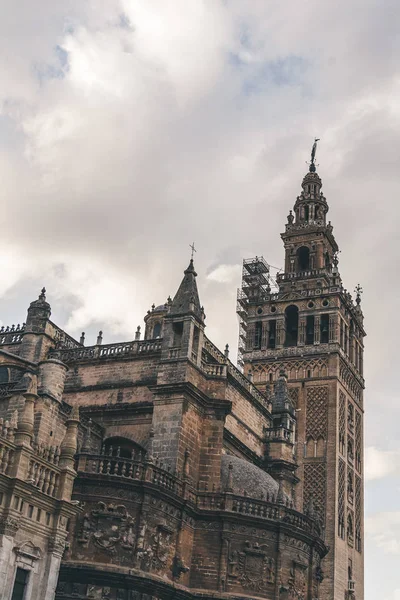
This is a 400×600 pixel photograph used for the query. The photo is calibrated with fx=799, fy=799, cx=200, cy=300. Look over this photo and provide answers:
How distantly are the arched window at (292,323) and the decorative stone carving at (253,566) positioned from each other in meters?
24.7

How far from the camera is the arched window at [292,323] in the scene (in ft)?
172

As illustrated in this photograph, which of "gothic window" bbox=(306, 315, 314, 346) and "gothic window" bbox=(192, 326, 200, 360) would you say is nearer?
"gothic window" bbox=(192, 326, 200, 360)

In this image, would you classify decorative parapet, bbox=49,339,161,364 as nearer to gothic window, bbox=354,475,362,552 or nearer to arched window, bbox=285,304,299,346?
arched window, bbox=285,304,299,346

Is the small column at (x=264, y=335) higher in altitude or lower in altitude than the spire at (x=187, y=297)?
higher

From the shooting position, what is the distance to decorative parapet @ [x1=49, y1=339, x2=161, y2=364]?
109 ft

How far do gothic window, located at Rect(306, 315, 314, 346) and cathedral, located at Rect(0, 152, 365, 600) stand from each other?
7924 mm

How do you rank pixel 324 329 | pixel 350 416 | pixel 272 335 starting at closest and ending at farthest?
1. pixel 350 416
2. pixel 324 329
3. pixel 272 335

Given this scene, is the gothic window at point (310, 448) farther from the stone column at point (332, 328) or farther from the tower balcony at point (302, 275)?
the tower balcony at point (302, 275)

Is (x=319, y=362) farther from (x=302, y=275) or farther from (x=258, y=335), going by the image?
(x=302, y=275)

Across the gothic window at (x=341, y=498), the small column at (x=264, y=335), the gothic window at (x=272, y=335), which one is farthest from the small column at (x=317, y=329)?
the gothic window at (x=341, y=498)

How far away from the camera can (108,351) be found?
112 feet

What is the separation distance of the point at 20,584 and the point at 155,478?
941cm

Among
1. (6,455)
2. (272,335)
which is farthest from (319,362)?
(6,455)

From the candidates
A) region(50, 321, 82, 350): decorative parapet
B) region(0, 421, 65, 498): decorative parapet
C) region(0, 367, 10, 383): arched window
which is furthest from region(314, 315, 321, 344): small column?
region(0, 421, 65, 498): decorative parapet
